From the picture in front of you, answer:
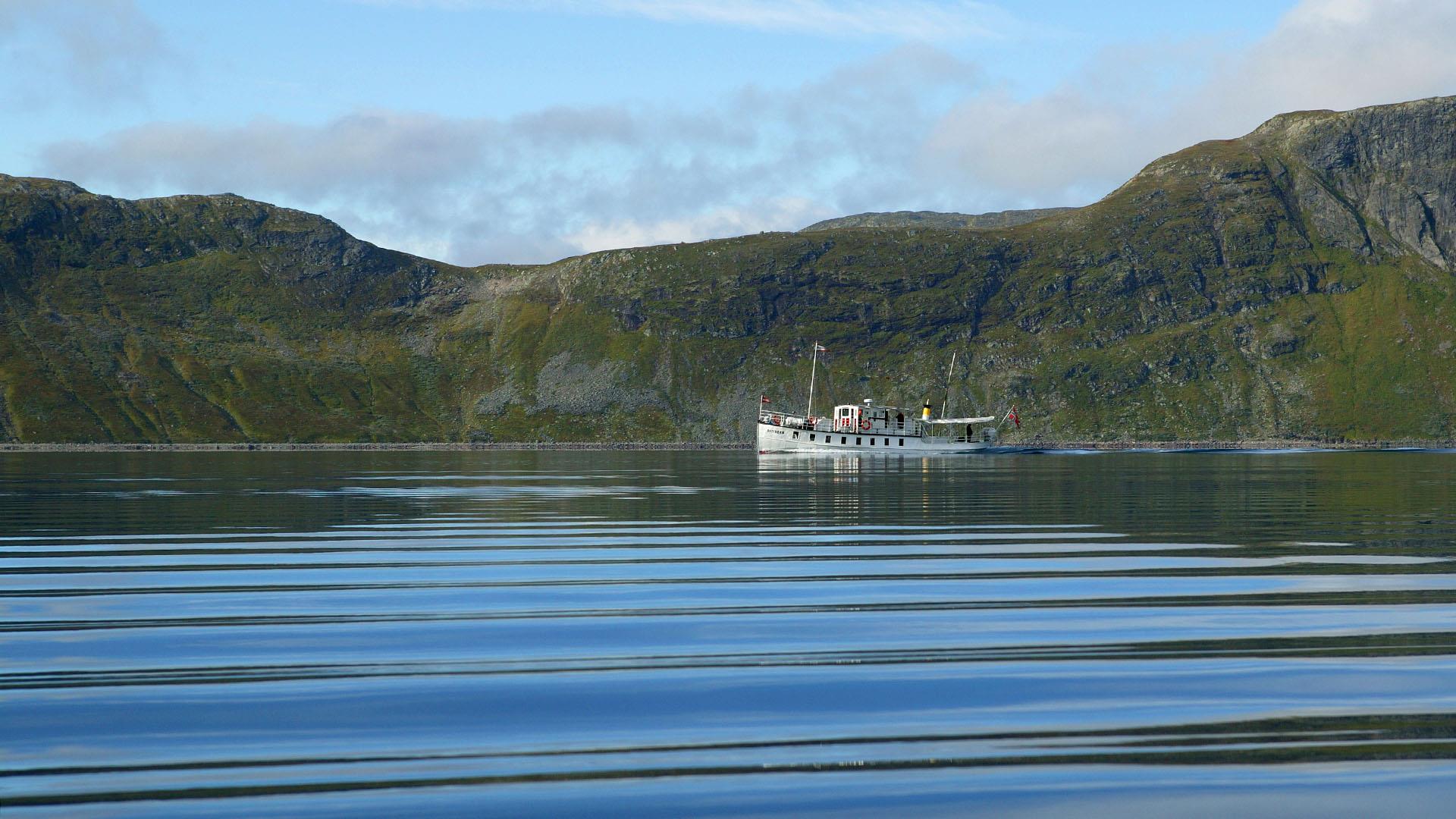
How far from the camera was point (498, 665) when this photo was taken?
56.7ft

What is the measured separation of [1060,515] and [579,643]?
33796 millimetres

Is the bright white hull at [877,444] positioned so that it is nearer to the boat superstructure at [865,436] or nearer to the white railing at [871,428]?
the boat superstructure at [865,436]

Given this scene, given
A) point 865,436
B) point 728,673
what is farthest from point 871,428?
point 728,673

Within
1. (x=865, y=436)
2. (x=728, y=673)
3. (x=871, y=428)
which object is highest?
(x=871, y=428)

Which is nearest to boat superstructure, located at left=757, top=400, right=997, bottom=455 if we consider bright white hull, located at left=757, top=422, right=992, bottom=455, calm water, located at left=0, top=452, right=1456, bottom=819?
bright white hull, located at left=757, top=422, right=992, bottom=455

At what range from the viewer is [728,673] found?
16.7 metres

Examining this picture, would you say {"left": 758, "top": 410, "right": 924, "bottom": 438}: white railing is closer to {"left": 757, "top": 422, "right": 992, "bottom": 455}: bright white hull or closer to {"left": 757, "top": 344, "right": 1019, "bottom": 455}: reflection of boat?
{"left": 757, "top": 344, "right": 1019, "bottom": 455}: reflection of boat

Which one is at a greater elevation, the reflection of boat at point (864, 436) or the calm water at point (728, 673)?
the reflection of boat at point (864, 436)

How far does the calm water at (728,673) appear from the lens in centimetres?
1154

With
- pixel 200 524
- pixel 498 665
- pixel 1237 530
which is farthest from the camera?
pixel 200 524

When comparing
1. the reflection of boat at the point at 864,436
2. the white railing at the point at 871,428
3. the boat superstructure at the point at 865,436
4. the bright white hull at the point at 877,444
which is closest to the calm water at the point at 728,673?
the bright white hull at the point at 877,444

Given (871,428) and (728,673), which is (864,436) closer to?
(871,428)

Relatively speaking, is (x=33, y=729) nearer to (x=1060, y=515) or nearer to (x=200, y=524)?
(x=200, y=524)

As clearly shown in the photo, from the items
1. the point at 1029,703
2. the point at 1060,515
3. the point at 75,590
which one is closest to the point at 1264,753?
the point at 1029,703
